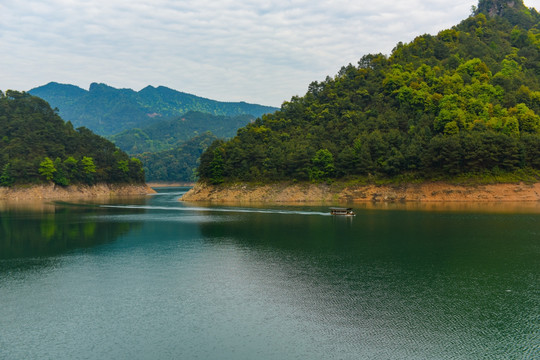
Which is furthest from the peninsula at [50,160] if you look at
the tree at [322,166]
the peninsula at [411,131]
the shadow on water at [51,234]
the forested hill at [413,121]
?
the tree at [322,166]

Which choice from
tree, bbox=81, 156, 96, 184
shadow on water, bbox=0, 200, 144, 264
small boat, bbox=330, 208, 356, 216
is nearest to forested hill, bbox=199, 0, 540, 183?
small boat, bbox=330, 208, 356, 216

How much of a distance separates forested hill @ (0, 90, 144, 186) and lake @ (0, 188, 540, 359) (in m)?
112

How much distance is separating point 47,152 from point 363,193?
130165 mm

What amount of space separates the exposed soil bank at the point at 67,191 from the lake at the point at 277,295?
4270 inches

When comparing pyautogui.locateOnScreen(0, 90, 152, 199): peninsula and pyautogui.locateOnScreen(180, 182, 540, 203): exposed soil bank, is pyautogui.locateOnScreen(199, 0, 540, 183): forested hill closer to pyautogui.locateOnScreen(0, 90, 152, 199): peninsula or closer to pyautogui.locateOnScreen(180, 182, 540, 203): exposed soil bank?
pyautogui.locateOnScreen(180, 182, 540, 203): exposed soil bank

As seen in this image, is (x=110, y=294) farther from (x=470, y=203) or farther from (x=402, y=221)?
(x=470, y=203)

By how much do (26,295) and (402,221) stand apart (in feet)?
167

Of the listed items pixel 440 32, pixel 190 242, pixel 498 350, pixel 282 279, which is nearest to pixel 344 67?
pixel 440 32

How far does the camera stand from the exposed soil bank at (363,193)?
3783 inches

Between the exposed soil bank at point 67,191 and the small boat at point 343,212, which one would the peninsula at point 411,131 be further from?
the exposed soil bank at point 67,191

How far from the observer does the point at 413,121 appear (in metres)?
122

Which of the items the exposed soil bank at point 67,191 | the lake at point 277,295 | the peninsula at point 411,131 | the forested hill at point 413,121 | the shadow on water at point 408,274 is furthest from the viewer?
the exposed soil bank at point 67,191

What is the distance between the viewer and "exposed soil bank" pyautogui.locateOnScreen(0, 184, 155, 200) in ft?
492

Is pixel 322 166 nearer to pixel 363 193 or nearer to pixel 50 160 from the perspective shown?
pixel 363 193
